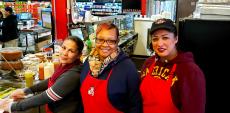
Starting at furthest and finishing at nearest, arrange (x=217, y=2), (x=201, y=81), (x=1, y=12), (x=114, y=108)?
1. (x=1, y=12)
2. (x=217, y=2)
3. (x=114, y=108)
4. (x=201, y=81)

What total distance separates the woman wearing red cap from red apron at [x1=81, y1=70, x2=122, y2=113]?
0.27 metres

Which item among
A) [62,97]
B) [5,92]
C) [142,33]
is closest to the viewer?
[62,97]

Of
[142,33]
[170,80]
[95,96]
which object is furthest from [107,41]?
[142,33]

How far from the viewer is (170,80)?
198 centimetres

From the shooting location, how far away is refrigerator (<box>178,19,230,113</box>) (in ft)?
7.79

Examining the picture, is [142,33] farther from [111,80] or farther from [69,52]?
[111,80]

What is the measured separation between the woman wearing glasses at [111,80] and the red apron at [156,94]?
52 millimetres

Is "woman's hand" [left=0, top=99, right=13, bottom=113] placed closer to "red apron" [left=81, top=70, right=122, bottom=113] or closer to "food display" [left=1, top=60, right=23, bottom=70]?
"red apron" [left=81, top=70, right=122, bottom=113]

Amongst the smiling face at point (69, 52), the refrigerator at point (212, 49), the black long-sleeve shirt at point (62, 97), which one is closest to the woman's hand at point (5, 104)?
the black long-sleeve shirt at point (62, 97)

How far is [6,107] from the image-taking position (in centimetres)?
246

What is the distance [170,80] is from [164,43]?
0.26 metres

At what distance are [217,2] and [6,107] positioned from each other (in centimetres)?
217

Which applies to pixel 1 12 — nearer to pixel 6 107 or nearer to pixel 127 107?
pixel 6 107

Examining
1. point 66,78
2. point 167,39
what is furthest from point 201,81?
point 66,78
